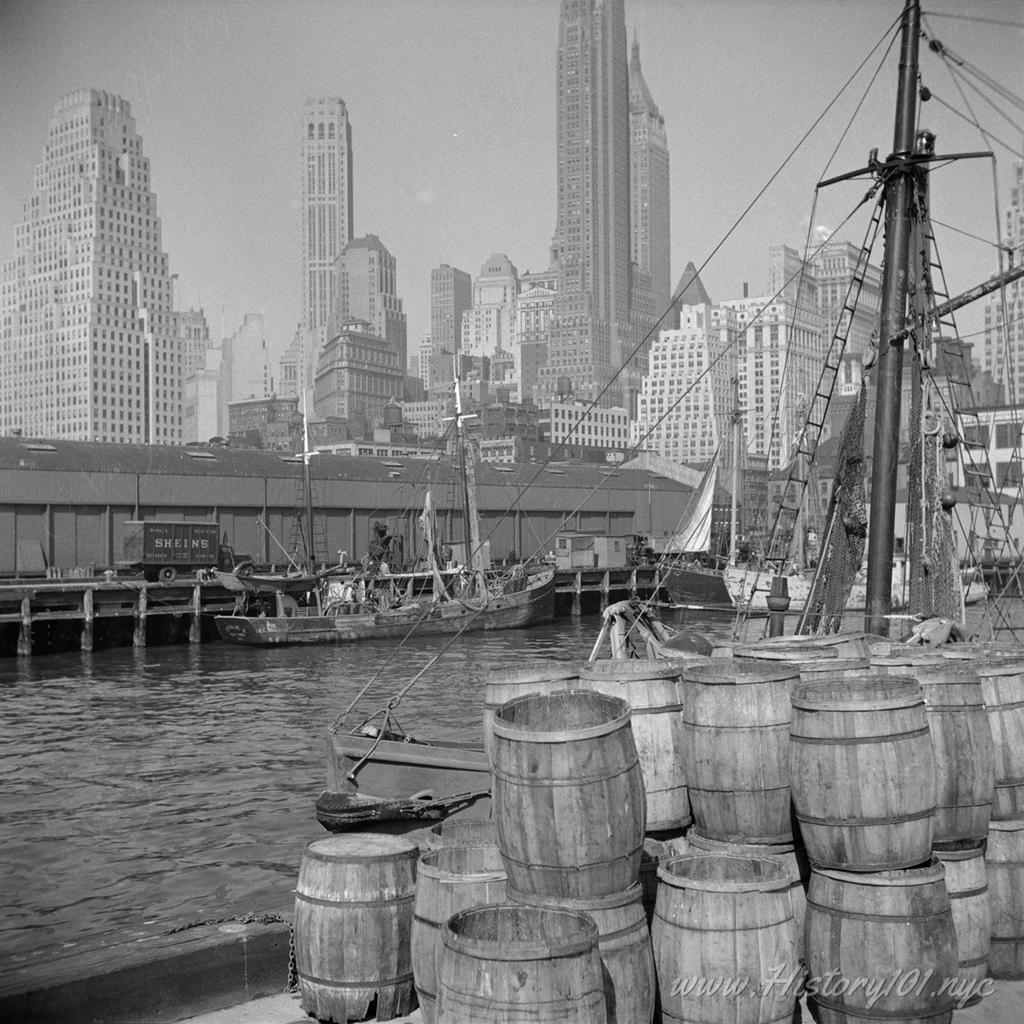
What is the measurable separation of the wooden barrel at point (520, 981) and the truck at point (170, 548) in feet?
171

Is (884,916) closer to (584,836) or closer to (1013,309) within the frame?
(584,836)

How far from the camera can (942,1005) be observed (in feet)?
21.0

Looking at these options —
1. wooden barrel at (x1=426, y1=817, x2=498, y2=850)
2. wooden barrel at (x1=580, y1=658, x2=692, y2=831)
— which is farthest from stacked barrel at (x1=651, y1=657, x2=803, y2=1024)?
wooden barrel at (x1=426, y1=817, x2=498, y2=850)

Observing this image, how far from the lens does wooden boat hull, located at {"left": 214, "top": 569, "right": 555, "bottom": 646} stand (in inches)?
1812

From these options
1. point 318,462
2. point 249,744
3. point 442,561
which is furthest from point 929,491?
point 318,462

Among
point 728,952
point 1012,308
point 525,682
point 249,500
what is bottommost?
point 728,952

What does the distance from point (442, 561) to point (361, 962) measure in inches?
2201

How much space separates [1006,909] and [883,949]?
149 cm

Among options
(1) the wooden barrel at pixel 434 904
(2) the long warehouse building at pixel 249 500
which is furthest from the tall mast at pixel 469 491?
(1) the wooden barrel at pixel 434 904

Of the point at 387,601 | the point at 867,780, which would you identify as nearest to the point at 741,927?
the point at 867,780

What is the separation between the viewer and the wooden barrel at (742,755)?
7.05 meters

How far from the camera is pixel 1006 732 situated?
7.70 meters

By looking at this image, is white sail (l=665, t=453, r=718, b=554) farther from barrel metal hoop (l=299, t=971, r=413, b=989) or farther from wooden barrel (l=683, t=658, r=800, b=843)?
barrel metal hoop (l=299, t=971, r=413, b=989)

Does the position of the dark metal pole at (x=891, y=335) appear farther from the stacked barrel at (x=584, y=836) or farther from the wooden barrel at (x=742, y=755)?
the stacked barrel at (x=584, y=836)
